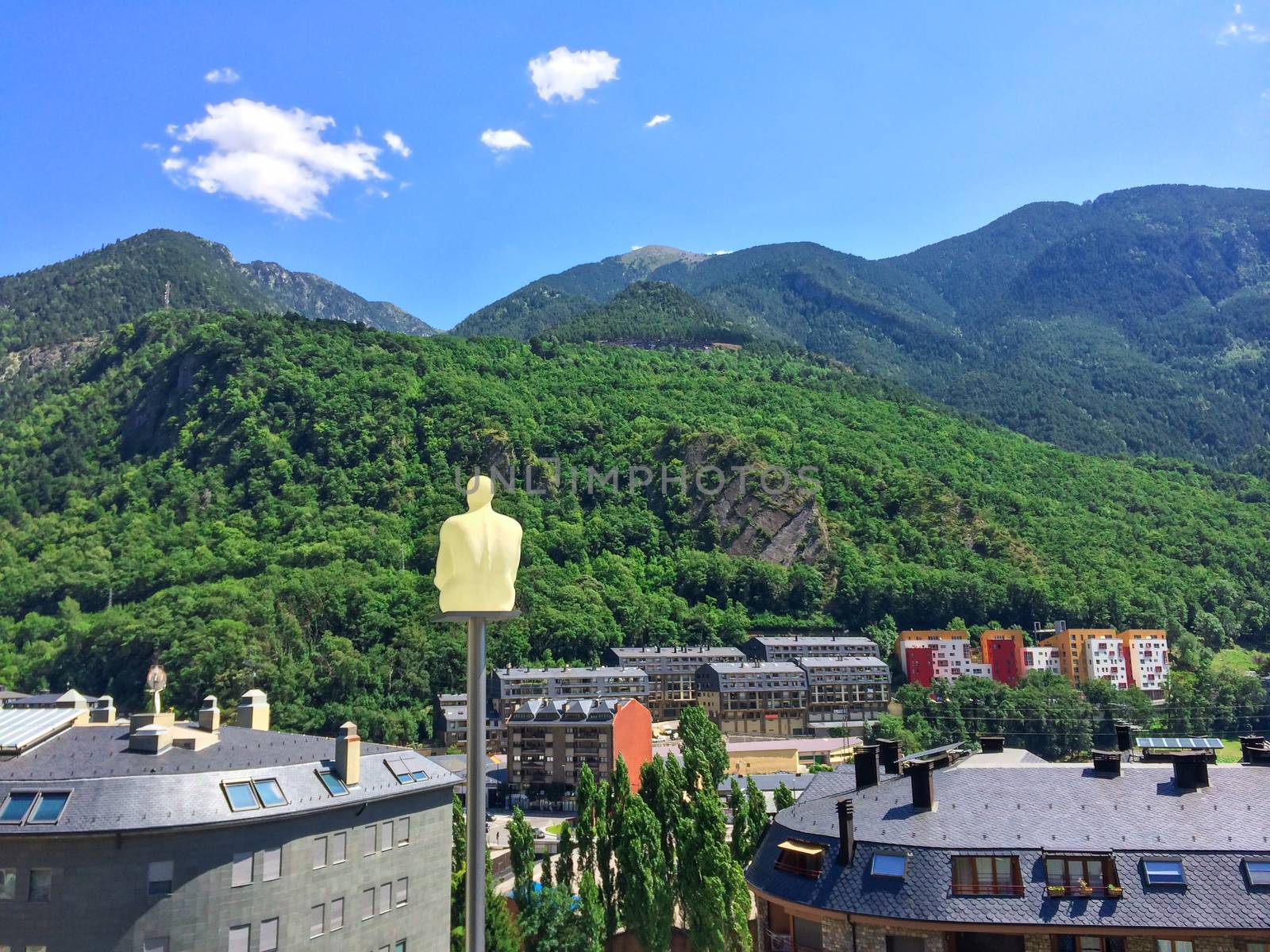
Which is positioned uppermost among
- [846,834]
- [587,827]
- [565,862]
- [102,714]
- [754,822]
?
[102,714]

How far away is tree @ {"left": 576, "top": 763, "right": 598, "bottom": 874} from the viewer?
4666 cm

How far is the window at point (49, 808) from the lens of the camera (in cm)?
2816

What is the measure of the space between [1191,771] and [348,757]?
995 inches

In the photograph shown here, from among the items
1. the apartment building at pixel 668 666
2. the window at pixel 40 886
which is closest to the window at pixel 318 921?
the window at pixel 40 886

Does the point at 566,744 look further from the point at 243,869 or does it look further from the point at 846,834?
the point at 846,834

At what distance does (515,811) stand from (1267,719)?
10012 centimetres

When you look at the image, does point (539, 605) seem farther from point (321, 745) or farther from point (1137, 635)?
point (321, 745)

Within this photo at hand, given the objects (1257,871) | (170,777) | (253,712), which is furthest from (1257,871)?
(253,712)

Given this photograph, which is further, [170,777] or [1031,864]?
[170,777]

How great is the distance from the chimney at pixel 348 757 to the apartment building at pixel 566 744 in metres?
54.5

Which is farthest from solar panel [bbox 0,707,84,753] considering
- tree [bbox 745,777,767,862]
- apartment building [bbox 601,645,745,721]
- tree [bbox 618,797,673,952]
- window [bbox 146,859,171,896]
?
apartment building [bbox 601,645,745,721]

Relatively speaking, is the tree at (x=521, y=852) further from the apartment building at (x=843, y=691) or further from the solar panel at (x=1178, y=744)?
the apartment building at (x=843, y=691)

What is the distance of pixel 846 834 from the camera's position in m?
27.7

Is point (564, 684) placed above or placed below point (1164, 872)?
below
